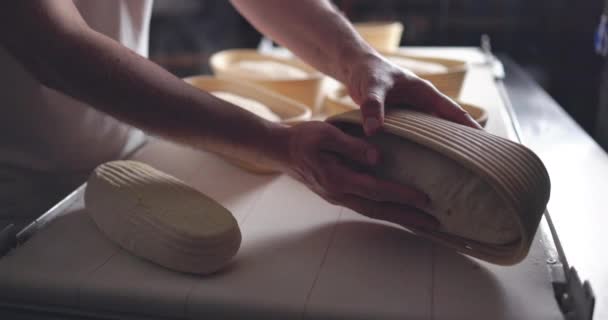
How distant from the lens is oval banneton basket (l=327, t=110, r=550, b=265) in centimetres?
70

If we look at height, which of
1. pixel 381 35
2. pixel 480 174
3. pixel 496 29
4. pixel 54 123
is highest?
pixel 480 174

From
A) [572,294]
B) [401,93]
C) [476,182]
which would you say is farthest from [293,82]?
[572,294]

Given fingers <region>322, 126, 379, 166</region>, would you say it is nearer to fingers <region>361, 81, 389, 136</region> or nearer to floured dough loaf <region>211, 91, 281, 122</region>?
fingers <region>361, 81, 389, 136</region>

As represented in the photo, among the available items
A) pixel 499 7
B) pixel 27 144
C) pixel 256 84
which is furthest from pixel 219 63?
pixel 499 7

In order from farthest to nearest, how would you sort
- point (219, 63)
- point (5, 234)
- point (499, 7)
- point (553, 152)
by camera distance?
point (499, 7) → point (219, 63) → point (553, 152) → point (5, 234)

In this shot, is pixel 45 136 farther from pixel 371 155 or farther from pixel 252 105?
pixel 371 155

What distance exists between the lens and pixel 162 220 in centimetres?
78

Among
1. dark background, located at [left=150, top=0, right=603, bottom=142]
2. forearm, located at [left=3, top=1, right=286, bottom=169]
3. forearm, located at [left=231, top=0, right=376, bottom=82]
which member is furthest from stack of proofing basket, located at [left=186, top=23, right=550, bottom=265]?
dark background, located at [left=150, top=0, right=603, bottom=142]

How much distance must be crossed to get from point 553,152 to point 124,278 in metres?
0.81

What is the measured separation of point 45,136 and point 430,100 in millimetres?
630

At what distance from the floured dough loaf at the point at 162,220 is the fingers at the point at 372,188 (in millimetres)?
147

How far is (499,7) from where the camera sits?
236 cm

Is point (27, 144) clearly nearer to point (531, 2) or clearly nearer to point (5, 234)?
point (5, 234)

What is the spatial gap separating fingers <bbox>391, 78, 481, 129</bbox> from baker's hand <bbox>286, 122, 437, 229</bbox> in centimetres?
15
